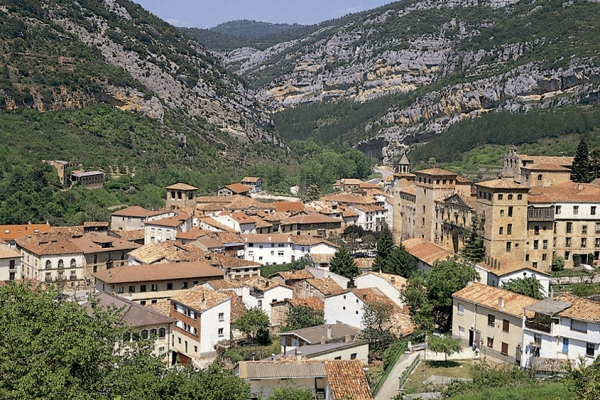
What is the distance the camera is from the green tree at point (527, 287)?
43.3m

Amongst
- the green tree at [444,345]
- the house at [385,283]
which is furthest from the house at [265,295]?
the green tree at [444,345]

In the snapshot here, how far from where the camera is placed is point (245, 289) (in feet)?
157

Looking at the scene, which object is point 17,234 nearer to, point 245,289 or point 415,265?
point 245,289

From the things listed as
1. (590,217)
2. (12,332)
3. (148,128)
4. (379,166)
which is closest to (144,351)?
(12,332)

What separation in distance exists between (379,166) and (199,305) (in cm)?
11791

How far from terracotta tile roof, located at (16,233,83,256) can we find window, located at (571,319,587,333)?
37.0m

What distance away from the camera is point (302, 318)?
43.6m

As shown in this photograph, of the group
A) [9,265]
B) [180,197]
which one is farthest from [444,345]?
[180,197]

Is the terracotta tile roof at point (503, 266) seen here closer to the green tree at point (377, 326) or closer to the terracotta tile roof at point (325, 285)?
the green tree at point (377, 326)

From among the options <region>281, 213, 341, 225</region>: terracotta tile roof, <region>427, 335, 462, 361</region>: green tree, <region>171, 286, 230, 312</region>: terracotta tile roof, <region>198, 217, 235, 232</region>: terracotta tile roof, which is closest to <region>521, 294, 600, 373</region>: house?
<region>427, 335, 462, 361</region>: green tree

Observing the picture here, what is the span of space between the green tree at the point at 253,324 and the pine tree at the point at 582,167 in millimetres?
32291

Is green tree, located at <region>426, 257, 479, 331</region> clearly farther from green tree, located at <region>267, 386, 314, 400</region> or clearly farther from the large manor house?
green tree, located at <region>267, 386, 314, 400</region>

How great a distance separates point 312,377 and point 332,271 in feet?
84.3

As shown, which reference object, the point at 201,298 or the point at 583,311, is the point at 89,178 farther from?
the point at 583,311
